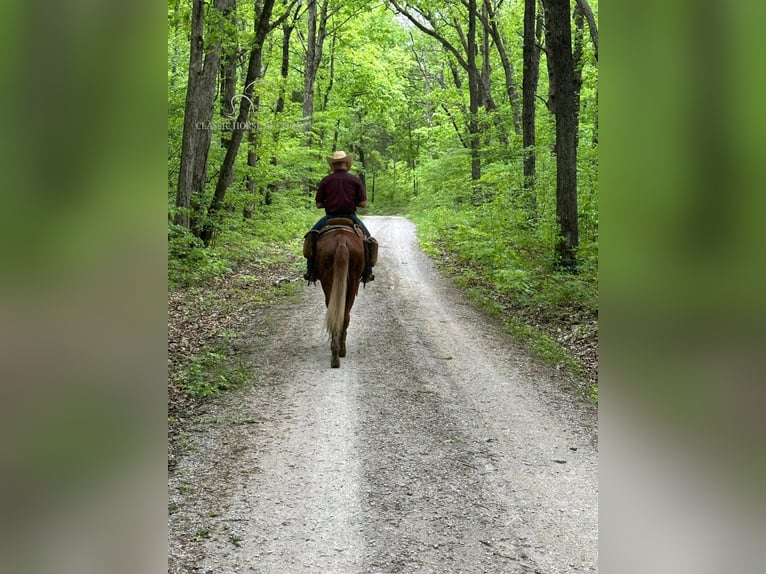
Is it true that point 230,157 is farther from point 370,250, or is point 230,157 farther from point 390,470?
point 390,470

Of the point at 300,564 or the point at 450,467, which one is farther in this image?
the point at 450,467

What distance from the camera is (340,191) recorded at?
8695 millimetres

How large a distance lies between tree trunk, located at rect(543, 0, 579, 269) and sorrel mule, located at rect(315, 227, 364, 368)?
226 inches

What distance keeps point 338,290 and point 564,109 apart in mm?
6680

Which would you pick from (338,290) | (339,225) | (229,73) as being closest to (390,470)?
(338,290)

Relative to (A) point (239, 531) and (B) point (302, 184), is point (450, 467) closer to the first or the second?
(A) point (239, 531)

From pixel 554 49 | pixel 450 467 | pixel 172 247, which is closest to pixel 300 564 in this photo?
pixel 450 467

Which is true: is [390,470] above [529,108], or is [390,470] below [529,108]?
below

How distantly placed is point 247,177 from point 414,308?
1010 centimetres

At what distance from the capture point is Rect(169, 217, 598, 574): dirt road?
4.40m

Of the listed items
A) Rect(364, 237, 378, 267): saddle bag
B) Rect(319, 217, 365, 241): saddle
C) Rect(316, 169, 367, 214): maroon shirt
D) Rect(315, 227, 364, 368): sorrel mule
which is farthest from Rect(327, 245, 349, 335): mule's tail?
Rect(364, 237, 378, 267): saddle bag

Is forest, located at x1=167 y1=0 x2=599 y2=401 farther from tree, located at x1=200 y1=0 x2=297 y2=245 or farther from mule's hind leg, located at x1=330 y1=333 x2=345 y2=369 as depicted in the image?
mule's hind leg, located at x1=330 y1=333 x2=345 y2=369

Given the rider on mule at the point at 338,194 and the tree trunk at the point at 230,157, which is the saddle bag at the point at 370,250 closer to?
the rider on mule at the point at 338,194
